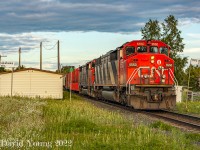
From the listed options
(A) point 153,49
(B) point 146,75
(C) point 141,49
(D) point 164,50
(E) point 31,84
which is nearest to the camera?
(B) point 146,75

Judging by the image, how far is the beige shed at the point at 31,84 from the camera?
47.6 m

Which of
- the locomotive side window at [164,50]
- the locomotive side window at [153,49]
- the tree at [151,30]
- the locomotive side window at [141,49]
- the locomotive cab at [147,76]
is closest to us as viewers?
the locomotive cab at [147,76]

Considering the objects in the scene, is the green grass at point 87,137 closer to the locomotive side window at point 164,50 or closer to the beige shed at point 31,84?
the locomotive side window at point 164,50

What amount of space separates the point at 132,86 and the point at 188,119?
193 inches

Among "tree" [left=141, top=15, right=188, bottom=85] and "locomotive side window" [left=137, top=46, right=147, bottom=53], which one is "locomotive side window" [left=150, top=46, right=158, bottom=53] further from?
"tree" [left=141, top=15, right=188, bottom=85]

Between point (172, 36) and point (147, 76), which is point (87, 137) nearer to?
point (147, 76)

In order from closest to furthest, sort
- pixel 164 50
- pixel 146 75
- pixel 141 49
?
pixel 146 75 < pixel 141 49 < pixel 164 50

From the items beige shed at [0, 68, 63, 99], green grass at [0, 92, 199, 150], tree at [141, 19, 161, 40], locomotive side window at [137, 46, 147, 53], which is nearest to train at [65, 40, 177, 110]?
locomotive side window at [137, 46, 147, 53]

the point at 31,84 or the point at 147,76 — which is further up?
the point at 147,76

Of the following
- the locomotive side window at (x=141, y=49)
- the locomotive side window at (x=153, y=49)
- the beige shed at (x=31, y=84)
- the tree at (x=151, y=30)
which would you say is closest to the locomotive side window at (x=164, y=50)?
the locomotive side window at (x=153, y=49)

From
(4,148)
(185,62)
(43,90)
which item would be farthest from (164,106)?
(185,62)

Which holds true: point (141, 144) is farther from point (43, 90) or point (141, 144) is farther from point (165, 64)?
point (43, 90)

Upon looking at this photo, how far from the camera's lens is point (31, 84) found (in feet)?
157

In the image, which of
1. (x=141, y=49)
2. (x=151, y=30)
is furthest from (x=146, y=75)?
(x=151, y=30)
